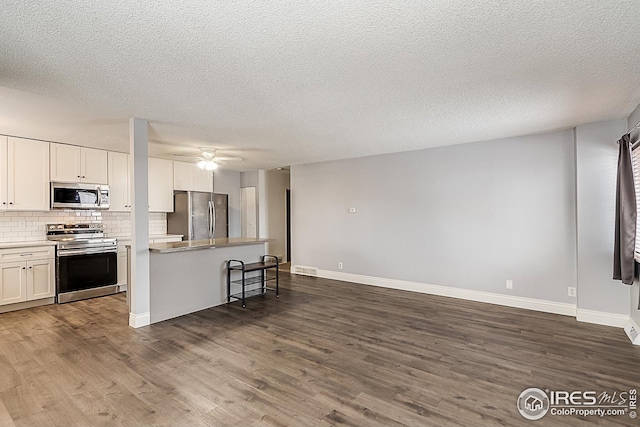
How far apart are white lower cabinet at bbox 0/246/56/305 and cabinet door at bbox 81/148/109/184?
4.07ft

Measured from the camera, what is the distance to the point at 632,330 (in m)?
Result: 3.37

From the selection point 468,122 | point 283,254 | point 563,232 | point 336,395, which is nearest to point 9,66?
point 336,395

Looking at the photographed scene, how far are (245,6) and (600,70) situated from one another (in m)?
2.67

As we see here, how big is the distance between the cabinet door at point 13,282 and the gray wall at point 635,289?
7.60 m

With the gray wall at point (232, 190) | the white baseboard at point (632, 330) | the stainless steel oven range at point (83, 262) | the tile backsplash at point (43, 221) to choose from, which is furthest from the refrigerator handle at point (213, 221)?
the white baseboard at point (632, 330)

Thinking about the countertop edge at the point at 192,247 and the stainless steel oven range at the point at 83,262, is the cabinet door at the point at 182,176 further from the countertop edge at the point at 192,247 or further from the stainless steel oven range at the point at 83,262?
the countertop edge at the point at 192,247

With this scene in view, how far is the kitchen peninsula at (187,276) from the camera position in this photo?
3922 millimetres

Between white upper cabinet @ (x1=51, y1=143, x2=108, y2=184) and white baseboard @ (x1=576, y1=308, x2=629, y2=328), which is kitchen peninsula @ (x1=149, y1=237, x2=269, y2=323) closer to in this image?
white upper cabinet @ (x1=51, y1=143, x2=108, y2=184)

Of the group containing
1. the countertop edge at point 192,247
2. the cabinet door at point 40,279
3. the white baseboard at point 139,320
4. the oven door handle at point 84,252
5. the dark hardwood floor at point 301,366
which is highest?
the countertop edge at point 192,247

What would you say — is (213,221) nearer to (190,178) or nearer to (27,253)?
(190,178)

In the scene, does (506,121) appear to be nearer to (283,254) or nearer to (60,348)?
(60,348)

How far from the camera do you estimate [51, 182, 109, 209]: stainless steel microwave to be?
190 inches

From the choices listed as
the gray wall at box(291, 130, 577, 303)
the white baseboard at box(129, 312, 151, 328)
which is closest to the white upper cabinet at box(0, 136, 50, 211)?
the white baseboard at box(129, 312, 151, 328)

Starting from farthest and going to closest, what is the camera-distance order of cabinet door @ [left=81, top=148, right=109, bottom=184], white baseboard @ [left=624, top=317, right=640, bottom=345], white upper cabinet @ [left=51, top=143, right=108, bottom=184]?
cabinet door @ [left=81, top=148, right=109, bottom=184] < white upper cabinet @ [left=51, top=143, right=108, bottom=184] < white baseboard @ [left=624, top=317, right=640, bottom=345]
